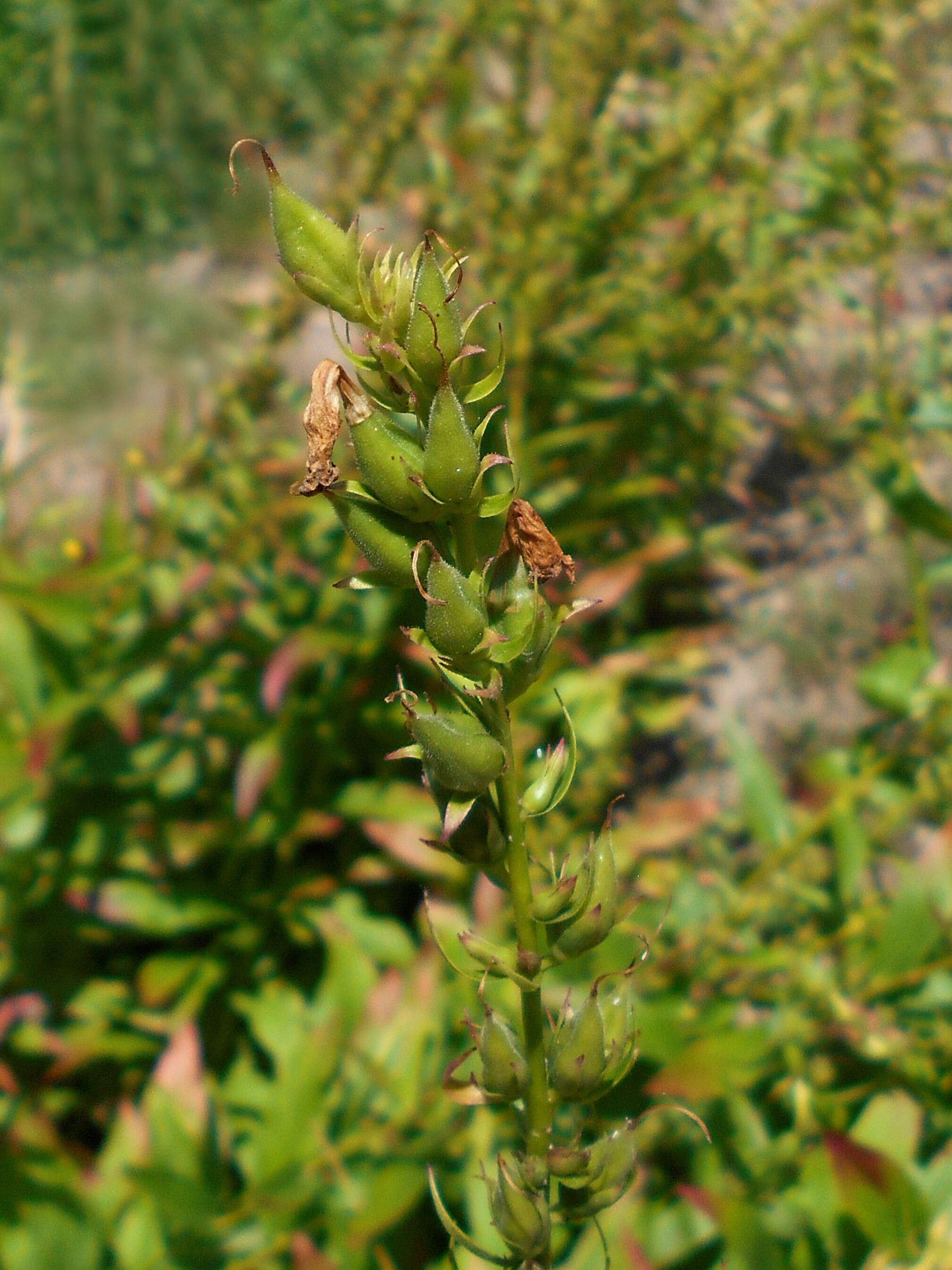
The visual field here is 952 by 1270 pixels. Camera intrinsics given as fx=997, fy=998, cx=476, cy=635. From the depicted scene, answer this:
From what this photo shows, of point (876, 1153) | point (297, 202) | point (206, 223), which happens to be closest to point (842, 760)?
point (876, 1153)

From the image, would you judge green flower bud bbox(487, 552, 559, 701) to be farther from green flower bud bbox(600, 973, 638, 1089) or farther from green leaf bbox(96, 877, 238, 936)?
green leaf bbox(96, 877, 238, 936)

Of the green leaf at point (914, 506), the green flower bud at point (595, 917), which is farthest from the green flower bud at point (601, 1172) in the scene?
the green leaf at point (914, 506)

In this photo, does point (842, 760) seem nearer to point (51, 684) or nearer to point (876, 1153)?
point (876, 1153)

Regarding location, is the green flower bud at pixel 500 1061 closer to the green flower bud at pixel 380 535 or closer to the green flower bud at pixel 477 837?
the green flower bud at pixel 477 837

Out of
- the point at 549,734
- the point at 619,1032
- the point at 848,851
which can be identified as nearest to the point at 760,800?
the point at 848,851

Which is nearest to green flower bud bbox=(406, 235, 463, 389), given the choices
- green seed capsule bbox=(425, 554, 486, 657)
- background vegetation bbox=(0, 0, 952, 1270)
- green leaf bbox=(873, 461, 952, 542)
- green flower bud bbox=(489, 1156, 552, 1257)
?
green seed capsule bbox=(425, 554, 486, 657)

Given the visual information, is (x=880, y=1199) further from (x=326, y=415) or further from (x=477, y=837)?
(x=326, y=415)

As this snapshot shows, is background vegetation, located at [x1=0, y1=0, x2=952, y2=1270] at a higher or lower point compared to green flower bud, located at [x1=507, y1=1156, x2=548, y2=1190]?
lower
